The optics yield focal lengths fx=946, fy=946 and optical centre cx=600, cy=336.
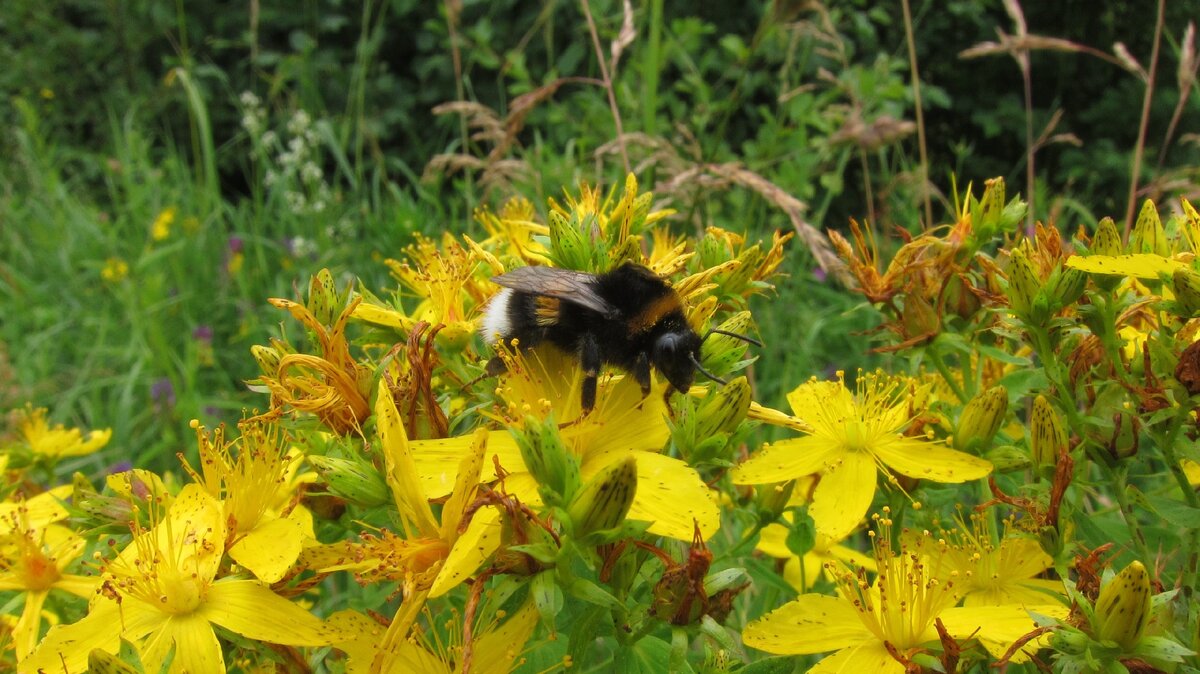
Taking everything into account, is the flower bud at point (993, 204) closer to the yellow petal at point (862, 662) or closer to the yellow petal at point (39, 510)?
the yellow petal at point (862, 662)

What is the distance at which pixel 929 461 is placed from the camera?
1259mm

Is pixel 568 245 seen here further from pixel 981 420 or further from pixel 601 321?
pixel 981 420

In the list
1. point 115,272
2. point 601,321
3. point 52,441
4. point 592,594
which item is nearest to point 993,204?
point 601,321

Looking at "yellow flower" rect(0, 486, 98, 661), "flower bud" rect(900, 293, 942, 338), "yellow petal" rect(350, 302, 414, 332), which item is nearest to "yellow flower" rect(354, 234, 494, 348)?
"yellow petal" rect(350, 302, 414, 332)

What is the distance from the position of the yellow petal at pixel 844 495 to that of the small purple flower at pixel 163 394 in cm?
242

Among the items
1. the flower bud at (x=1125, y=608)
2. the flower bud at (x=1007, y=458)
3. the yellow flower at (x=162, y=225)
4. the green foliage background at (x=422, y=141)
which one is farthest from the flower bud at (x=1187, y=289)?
the yellow flower at (x=162, y=225)

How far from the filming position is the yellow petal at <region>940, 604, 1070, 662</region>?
99 centimetres

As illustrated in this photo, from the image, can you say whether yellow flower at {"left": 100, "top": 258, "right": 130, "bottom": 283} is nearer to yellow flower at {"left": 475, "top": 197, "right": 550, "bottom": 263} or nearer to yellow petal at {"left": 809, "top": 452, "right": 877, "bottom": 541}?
yellow flower at {"left": 475, "top": 197, "right": 550, "bottom": 263}

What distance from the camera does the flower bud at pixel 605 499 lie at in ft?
2.88

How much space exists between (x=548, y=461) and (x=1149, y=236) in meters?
0.87

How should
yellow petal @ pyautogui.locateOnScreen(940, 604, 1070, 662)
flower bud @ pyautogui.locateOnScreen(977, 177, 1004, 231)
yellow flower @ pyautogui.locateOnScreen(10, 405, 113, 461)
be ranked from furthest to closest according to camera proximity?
1. yellow flower @ pyautogui.locateOnScreen(10, 405, 113, 461)
2. flower bud @ pyautogui.locateOnScreen(977, 177, 1004, 231)
3. yellow petal @ pyautogui.locateOnScreen(940, 604, 1070, 662)

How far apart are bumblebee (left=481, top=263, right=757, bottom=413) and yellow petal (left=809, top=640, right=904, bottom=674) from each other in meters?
0.34

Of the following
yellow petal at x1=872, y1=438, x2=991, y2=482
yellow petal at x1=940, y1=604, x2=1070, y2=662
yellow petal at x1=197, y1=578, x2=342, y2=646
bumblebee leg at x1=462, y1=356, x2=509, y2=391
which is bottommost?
yellow petal at x1=940, y1=604, x2=1070, y2=662

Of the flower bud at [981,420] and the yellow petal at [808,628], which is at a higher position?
the flower bud at [981,420]
